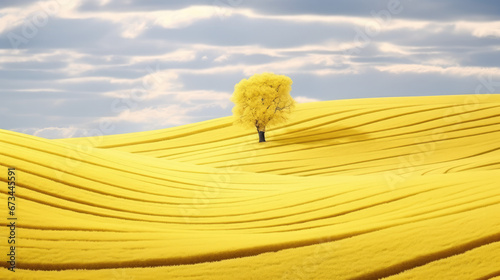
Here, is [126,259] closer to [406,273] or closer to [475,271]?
[406,273]

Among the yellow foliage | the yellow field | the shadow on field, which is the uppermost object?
the yellow foliage

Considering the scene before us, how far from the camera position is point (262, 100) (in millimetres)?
28828

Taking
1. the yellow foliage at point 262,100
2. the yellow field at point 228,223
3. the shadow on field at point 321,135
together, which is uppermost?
the yellow foliage at point 262,100

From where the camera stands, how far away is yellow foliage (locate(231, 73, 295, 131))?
2853 centimetres

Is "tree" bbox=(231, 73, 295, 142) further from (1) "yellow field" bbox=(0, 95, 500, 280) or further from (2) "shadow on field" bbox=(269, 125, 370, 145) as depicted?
(1) "yellow field" bbox=(0, 95, 500, 280)

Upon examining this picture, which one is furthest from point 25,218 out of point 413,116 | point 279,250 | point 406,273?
point 413,116

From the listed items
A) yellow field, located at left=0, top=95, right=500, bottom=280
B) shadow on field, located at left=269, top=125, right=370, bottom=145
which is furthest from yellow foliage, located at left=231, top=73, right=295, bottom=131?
yellow field, located at left=0, top=95, right=500, bottom=280

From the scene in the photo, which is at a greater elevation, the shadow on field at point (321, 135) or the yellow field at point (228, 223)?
the shadow on field at point (321, 135)

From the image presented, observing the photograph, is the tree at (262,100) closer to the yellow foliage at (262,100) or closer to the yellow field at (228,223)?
the yellow foliage at (262,100)

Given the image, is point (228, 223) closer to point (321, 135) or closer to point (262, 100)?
point (262, 100)

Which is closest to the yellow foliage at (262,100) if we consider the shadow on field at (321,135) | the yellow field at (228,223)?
the shadow on field at (321,135)

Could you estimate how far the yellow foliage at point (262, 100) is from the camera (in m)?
28.5

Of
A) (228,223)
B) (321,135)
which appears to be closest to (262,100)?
(321,135)

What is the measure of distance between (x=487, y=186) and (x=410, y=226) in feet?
7.65
